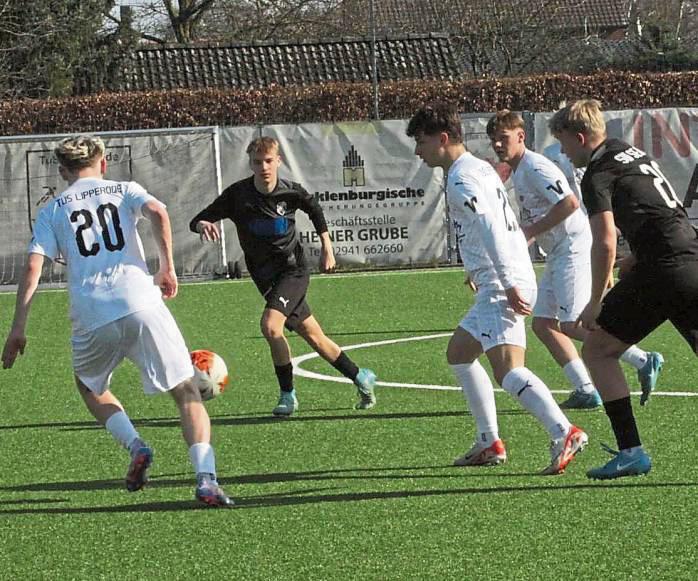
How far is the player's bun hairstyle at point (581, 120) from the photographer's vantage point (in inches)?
291

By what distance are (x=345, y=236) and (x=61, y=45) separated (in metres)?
12.8

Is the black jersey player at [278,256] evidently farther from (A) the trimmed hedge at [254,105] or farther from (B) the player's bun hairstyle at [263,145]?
(A) the trimmed hedge at [254,105]

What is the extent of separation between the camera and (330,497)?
292 inches

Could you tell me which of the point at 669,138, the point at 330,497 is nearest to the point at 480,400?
the point at 330,497

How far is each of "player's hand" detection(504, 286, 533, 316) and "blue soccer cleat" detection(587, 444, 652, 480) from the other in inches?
33.5

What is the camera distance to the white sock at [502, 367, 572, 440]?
7578 millimetres

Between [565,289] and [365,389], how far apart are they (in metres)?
1.58

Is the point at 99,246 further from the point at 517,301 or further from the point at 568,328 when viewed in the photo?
the point at 568,328

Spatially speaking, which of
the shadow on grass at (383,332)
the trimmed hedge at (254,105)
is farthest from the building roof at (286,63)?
the shadow on grass at (383,332)

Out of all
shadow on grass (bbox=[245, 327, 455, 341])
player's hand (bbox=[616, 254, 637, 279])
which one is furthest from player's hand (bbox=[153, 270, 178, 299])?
shadow on grass (bbox=[245, 327, 455, 341])

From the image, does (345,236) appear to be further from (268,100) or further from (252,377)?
(252,377)

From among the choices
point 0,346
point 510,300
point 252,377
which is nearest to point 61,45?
point 0,346

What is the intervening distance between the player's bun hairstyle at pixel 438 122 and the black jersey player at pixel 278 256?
2747mm

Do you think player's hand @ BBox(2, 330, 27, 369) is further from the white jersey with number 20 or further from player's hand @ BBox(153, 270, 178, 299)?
player's hand @ BBox(153, 270, 178, 299)
